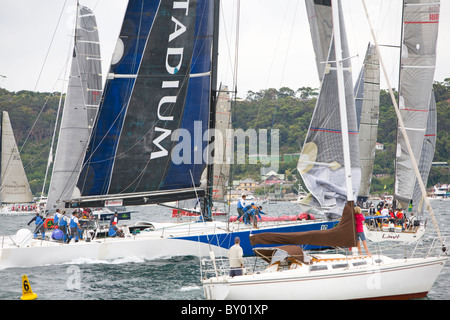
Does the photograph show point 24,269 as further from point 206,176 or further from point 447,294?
point 447,294

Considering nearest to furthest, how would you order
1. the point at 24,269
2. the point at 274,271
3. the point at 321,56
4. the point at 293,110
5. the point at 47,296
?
the point at 274,271
the point at 47,296
the point at 24,269
the point at 321,56
the point at 293,110

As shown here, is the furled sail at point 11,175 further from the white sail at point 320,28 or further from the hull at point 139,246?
the white sail at point 320,28

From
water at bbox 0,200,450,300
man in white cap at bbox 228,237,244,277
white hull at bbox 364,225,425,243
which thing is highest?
man in white cap at bbox 228,237,244,277

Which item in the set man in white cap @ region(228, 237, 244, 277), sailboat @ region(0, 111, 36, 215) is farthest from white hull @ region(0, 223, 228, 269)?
sailboat @ region(0, 111, 36, 215)

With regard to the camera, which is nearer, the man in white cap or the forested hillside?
the man in white cap

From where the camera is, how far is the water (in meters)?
14.9

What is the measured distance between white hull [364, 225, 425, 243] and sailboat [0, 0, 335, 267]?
6118mm

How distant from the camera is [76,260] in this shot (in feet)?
61.2

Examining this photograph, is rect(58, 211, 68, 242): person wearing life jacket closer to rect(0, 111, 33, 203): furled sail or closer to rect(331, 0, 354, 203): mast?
rect(331, 0, 354, 203): mast

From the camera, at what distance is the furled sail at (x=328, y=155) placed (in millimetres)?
17859

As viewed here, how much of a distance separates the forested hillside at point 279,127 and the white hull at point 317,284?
74.1m

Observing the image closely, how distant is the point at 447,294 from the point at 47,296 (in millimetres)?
10585

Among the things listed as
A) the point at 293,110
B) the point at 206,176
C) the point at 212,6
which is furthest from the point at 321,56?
the point at 293,110

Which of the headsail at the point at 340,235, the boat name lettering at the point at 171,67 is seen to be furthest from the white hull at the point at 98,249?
the headsail at the point at 340,235
